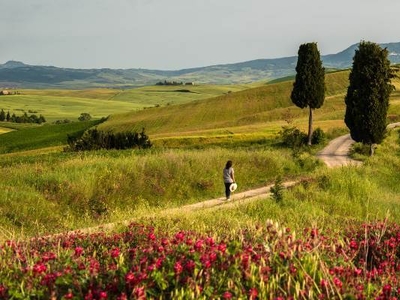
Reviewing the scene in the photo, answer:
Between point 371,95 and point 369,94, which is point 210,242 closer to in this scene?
point 371,95

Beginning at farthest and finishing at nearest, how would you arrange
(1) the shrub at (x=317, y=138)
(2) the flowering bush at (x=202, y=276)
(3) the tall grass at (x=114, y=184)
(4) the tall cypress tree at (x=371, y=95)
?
(1) the shrub at (x=317, y=138) < (4) the tall cypress tree at (x=371, y=95) < (3) the tall grass at (x=114, y=184) < (2) the flowering bush at (x=202, y=276)

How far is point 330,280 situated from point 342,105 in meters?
90.0

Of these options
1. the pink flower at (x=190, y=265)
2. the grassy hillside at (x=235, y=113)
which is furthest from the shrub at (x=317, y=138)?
the pink flower at (x=190, y=265)

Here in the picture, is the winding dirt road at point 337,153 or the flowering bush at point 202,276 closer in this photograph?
the flowering bush at point 202,276

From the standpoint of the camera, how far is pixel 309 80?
55.1 metres

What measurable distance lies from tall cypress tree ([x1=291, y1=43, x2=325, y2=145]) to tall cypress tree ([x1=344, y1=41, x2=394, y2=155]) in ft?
32.4

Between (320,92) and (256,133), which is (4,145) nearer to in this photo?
(256,133)

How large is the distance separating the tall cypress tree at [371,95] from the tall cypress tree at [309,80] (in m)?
9.88

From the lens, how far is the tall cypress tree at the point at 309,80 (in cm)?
5506

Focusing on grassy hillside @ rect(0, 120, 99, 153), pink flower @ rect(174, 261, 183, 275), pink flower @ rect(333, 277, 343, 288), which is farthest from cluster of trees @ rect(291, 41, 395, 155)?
grassy hillside @ rect(0, 120, 99, 153)

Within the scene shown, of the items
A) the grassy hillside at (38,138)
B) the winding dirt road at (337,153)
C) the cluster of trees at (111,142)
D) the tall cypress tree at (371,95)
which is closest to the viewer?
the winding dirt road at (337,153)

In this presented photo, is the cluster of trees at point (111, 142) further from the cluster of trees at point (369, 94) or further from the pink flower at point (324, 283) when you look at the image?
the pink flower at point (324, 283)

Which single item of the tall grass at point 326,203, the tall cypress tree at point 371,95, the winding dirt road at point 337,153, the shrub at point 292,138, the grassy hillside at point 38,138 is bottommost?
the grassy hillside at point 38,138

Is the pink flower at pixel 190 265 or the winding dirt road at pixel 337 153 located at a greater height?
the pink flower at pixel 190 265
